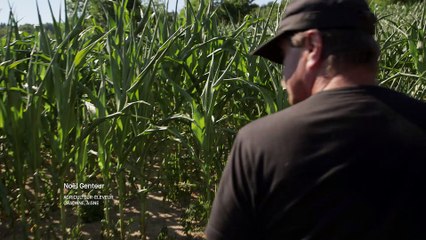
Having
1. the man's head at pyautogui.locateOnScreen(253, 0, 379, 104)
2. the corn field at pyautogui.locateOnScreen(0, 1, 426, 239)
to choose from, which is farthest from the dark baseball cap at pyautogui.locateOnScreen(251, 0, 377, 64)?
the corn field at pyautogui.locateOnScreen(0, 1, 426, 239)

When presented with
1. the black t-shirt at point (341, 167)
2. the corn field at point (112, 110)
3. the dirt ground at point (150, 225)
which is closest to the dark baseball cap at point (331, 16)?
the black t-shirt at point (341, 167)

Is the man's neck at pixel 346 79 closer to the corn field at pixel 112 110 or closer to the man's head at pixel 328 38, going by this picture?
the man's head at pixel 328 38

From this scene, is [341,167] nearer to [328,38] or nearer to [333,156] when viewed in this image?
[333,156]

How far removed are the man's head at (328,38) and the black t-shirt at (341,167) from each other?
0.05m

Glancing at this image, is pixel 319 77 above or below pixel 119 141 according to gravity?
above

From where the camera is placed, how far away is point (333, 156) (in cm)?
83

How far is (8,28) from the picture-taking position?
1917 millimetres

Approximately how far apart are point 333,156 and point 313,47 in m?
0.19

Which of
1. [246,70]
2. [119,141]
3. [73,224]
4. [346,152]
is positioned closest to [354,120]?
[346,152]

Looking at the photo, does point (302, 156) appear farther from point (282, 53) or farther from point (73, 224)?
point (73, 224)

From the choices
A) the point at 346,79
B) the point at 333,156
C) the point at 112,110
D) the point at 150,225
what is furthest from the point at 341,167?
the point at 150,225

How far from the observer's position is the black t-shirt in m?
0.83

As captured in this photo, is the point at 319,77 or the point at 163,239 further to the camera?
the point at 163,239

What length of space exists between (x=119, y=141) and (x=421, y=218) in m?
1.34
